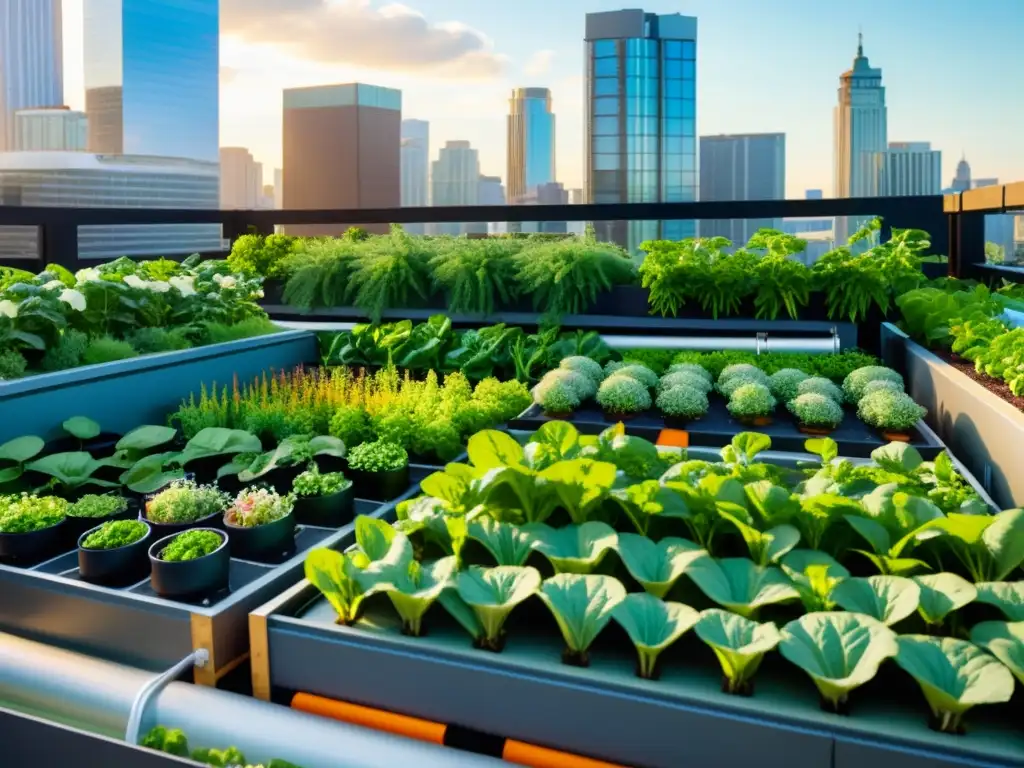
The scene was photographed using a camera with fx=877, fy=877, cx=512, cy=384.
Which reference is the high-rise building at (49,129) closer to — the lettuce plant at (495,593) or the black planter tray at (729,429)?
the black planter tray at (729,429)

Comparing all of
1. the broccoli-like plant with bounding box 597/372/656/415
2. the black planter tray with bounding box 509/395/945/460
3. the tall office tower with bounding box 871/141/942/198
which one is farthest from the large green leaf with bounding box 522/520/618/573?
the tall office tower with bounding box 871/141/942/198

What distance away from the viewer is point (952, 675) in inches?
57.9

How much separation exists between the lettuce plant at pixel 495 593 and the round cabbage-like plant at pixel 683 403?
1.68 m

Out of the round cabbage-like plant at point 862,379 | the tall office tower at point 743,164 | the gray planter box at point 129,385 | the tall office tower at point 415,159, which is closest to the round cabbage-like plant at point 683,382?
the round cabbage-like plant at point 862,379

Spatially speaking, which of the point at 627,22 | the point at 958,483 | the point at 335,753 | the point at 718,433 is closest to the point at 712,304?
the point at 718,433

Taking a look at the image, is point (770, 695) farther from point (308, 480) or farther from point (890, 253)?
point (890, 253)

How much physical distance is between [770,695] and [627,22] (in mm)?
70636

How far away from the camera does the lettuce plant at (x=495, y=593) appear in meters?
1.71

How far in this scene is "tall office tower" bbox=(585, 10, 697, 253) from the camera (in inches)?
2628

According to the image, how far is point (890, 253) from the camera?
434 cm

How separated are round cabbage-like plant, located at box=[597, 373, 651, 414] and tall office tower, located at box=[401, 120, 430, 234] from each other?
165 feet

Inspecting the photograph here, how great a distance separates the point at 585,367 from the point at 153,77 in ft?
241

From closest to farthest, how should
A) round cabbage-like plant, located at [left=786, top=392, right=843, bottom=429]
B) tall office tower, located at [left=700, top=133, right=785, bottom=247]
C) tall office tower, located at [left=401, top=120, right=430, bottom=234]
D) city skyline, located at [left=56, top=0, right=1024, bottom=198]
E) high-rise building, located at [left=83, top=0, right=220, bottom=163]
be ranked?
1. round cabbage-like plant, located at [left=786, top=392, right=843, bottom=429]
2. city skyline, located at [left=56, top=0, right=1024, bottom=198]
3. tall office tower, located at [left=700, top=133, right=785, bottom=247]
4. tall office tower, located at [left=401, top=120, right=430, bottom=234]
5. high-rise building, located at [left=83, top=0, right=220, bottom=163]

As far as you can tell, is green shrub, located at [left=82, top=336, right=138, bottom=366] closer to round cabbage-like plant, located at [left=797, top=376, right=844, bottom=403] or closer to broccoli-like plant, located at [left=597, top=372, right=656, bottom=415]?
broccoli-like plant, located at [left=597, top=372, right=656, bottom=415]
